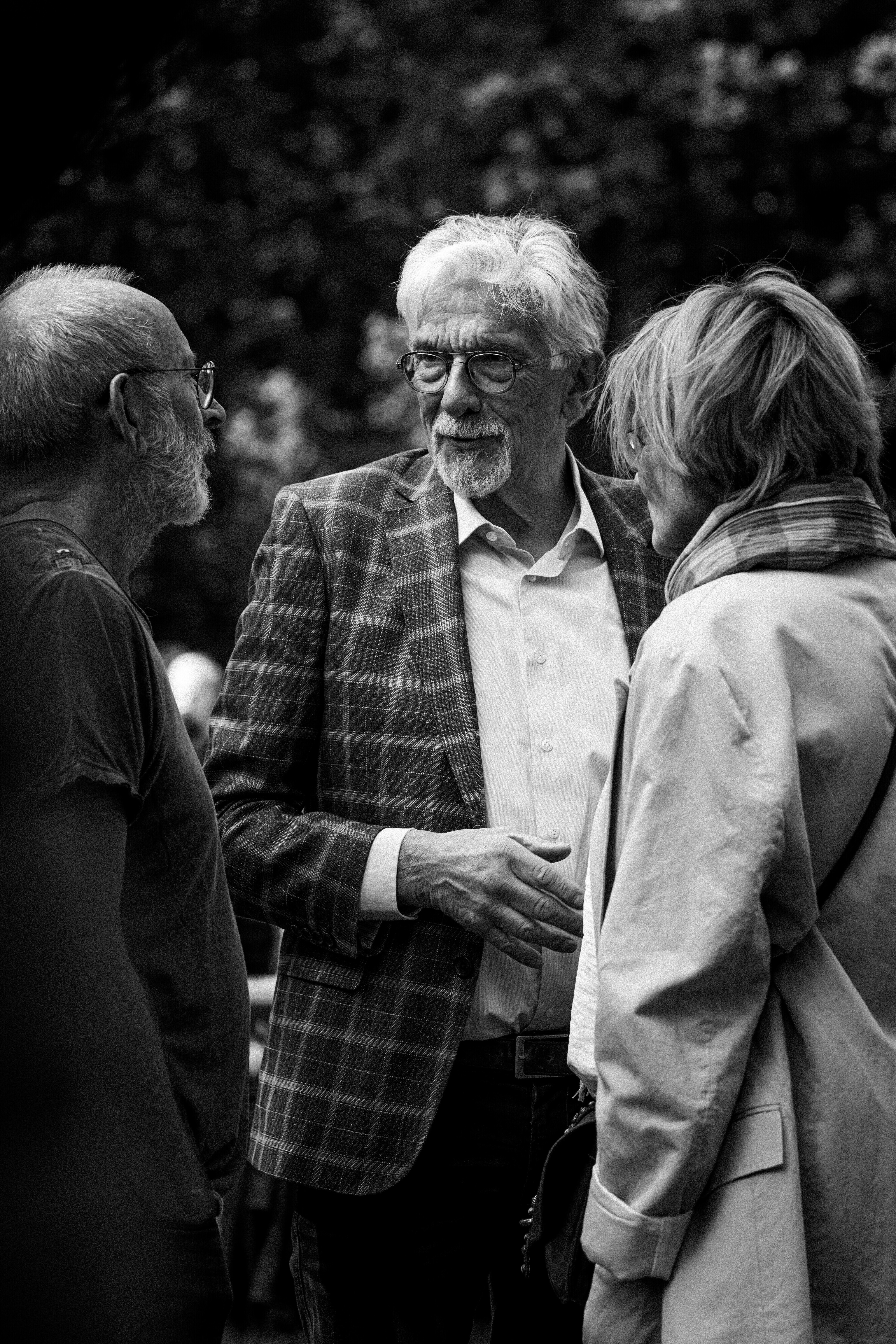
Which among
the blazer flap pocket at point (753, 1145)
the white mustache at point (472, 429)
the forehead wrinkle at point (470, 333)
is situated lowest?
the blazer flap pocket at point (753, 1145)

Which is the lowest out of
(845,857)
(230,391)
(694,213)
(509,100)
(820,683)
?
(230,391)

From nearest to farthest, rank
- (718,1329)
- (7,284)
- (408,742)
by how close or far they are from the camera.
Answer: (718,1329), (7,284), (408,742)

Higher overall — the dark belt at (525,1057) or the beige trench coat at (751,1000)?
the beige trench coat at (751,1000)

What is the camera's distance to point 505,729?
8.84 feet

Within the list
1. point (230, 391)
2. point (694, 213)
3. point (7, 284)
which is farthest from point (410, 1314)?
point (230, 391)

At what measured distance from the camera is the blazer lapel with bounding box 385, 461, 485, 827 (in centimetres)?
261

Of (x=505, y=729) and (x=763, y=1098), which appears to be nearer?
(x=763, y=1098)

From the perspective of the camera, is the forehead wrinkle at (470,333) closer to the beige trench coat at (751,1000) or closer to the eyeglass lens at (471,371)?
the eyeglass lens at (471,371)

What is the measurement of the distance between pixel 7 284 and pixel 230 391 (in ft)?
28.8

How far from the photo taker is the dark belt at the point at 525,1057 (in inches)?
101

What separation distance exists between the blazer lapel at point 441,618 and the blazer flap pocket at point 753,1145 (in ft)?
2.78

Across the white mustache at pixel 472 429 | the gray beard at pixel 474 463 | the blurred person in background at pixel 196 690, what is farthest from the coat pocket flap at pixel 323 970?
the blurred person in background at pixel 196 690

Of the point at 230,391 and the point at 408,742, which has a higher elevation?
the point at 408,742

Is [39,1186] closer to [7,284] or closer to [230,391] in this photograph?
[7,284]
